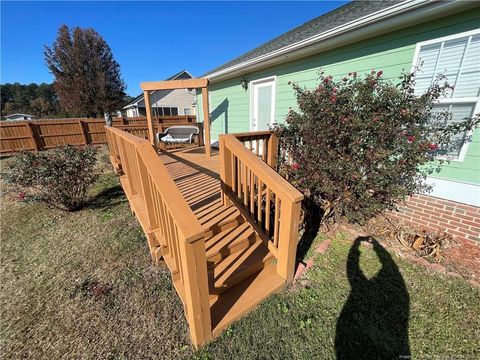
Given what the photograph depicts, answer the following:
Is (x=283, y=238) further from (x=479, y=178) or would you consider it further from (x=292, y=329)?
(x=479, y=178)

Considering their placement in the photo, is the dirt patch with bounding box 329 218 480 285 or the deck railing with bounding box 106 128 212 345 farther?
the dirt patch with bounding box 329 218 480 285

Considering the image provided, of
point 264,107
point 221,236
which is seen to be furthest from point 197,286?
point 264,107

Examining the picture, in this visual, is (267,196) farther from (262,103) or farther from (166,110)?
(166,110)

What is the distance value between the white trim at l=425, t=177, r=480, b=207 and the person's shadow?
4.34 feet

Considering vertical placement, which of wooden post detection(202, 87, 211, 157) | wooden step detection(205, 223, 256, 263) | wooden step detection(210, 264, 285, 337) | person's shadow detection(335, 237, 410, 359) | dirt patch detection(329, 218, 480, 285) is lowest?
person's shadow detection(335, 237, 410, 359)

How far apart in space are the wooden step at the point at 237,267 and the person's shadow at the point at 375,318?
946 millimetres

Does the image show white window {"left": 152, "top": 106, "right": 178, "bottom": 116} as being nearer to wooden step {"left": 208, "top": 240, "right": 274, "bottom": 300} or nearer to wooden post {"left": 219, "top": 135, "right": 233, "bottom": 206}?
wooden post {"left": 219, "top": 135, "right": 233, "bottom": 206}

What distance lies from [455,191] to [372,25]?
2.63m

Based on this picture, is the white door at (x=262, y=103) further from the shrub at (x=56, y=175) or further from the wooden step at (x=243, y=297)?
the shrub at (x=56, y=175)

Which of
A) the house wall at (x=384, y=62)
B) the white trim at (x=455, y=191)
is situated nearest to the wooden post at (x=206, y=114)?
the house wall at (x=384, y=62)

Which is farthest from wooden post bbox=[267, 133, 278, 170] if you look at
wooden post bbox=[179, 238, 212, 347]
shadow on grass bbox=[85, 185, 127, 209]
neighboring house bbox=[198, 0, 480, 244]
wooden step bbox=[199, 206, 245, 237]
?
shadow on grass bbox=[85, 185, 127, 209]

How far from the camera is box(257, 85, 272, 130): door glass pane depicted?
17.9 feet

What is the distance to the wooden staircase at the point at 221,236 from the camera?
1507 millimetres

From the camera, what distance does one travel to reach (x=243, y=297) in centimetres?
211
